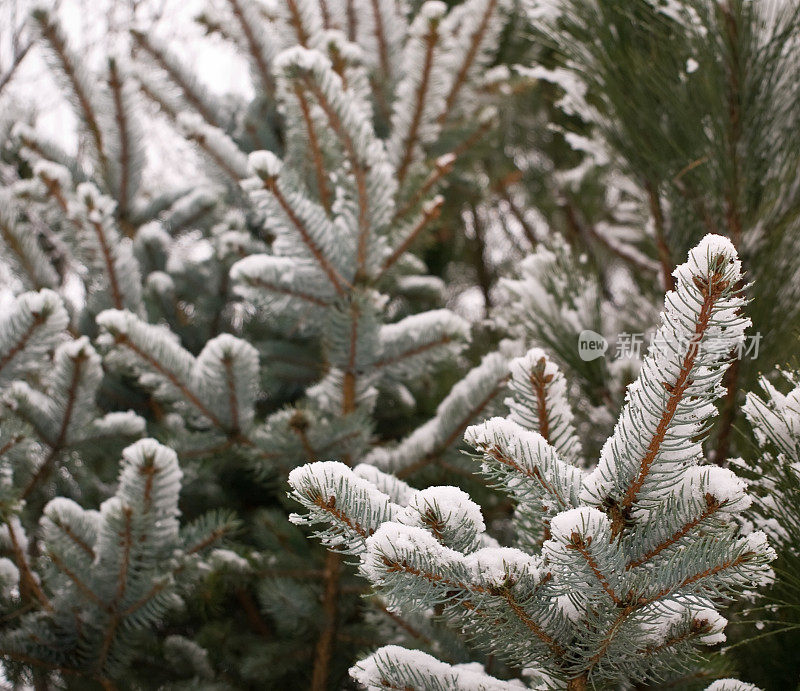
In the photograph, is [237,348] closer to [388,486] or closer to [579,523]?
[388,486]

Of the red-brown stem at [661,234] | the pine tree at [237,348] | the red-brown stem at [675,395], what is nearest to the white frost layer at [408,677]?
the red-brown stem at [675,395]

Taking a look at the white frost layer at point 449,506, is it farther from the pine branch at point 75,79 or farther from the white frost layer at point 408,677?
the pine branch at point 75,79

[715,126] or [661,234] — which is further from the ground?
[715,126]

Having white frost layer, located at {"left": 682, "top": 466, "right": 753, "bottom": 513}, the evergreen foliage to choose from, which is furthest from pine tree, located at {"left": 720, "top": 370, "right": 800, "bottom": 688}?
white frost layer, located at {"left": 682, "top": 466, "right": 753, "bottom": 513}

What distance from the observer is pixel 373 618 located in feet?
4.19

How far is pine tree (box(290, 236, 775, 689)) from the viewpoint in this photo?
0.63 meters

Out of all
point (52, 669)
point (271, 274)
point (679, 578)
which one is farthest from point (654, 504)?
point (52, 669)

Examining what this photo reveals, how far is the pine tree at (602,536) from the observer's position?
630 mm

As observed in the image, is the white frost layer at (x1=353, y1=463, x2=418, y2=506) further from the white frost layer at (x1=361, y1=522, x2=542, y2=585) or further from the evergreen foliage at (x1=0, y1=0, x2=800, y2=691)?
the white frost layer at (x1=361, y1=522, x2=542, y2=585)

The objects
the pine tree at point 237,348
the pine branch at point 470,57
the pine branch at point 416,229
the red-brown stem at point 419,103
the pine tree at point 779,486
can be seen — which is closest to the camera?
the pine tree at point 779,486

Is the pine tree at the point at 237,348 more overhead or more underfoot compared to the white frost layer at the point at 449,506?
more overhead

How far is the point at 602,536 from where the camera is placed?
0.63 meters

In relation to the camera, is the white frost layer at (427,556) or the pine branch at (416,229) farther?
the pine branch at (416,229)

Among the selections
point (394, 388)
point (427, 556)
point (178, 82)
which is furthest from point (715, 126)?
point (178, 82)
